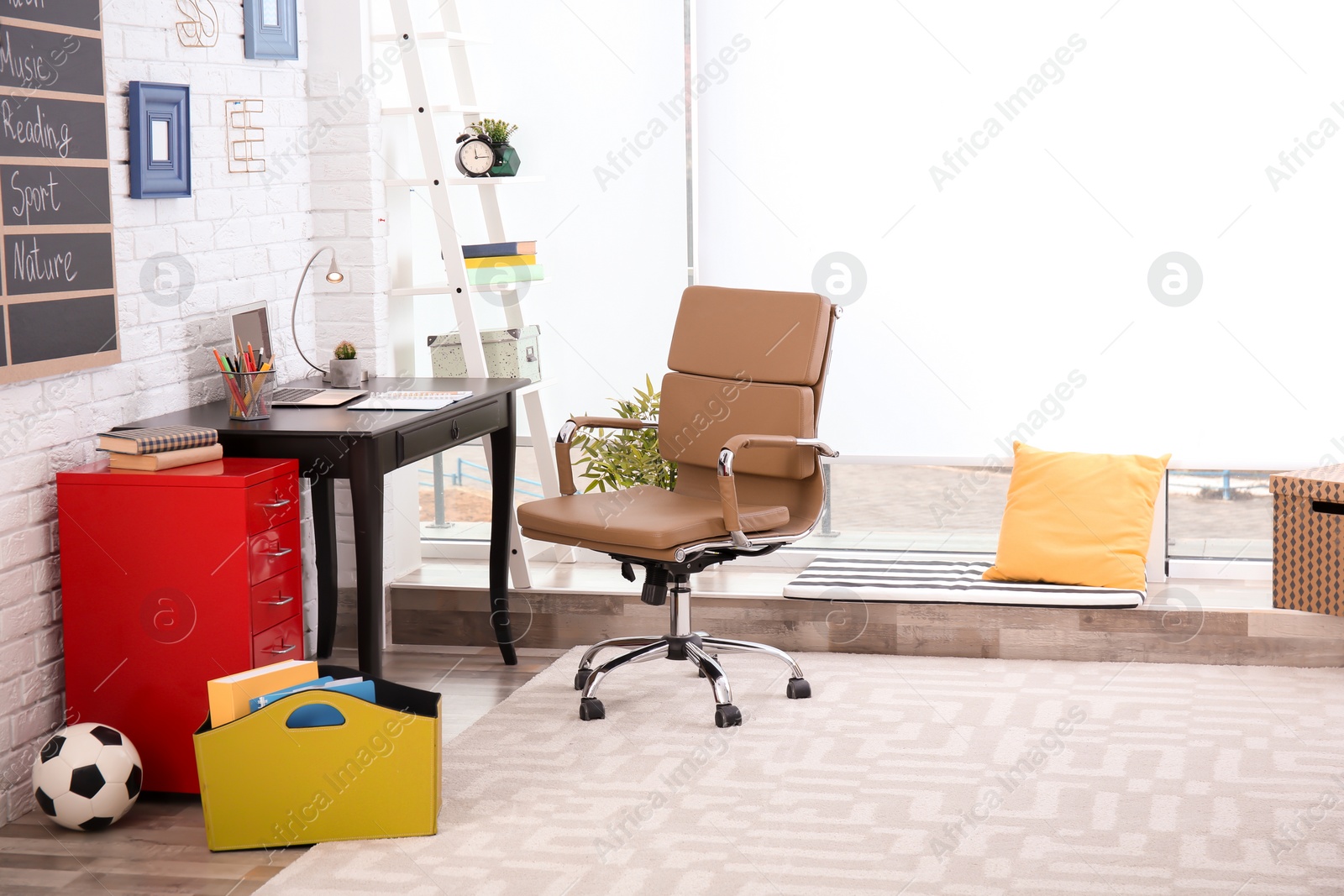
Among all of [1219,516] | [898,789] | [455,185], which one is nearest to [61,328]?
[455,185]

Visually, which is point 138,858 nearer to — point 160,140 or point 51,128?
point 51,128

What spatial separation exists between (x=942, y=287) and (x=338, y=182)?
185 cm

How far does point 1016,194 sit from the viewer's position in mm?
4137

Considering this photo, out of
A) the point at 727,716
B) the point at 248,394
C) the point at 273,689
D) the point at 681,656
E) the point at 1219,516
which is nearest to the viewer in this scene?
the point at 273,689

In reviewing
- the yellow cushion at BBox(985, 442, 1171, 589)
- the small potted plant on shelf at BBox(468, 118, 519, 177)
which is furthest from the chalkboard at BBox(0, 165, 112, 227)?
the yellow cushion at BBox(985, 442, 1171, 589)

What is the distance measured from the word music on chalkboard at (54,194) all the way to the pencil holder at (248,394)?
10.1 inches

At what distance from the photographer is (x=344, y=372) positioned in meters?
3.64

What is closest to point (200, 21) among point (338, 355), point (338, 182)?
point (338, 182)

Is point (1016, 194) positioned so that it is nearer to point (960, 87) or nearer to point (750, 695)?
point (960, 87)

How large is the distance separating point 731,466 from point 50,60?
1.70 meters

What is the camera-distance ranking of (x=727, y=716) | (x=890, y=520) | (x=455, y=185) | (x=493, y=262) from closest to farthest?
(x=727, y=716) → (x=493, y=262) → (x=455, y=185) → (x=890, y=520)

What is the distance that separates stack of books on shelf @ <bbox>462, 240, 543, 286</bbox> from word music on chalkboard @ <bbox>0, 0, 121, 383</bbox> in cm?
123

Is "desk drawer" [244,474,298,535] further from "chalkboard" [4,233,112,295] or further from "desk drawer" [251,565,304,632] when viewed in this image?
"chalkboard" [4,233,112,295]

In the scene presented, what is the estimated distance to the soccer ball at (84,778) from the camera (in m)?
2.70
